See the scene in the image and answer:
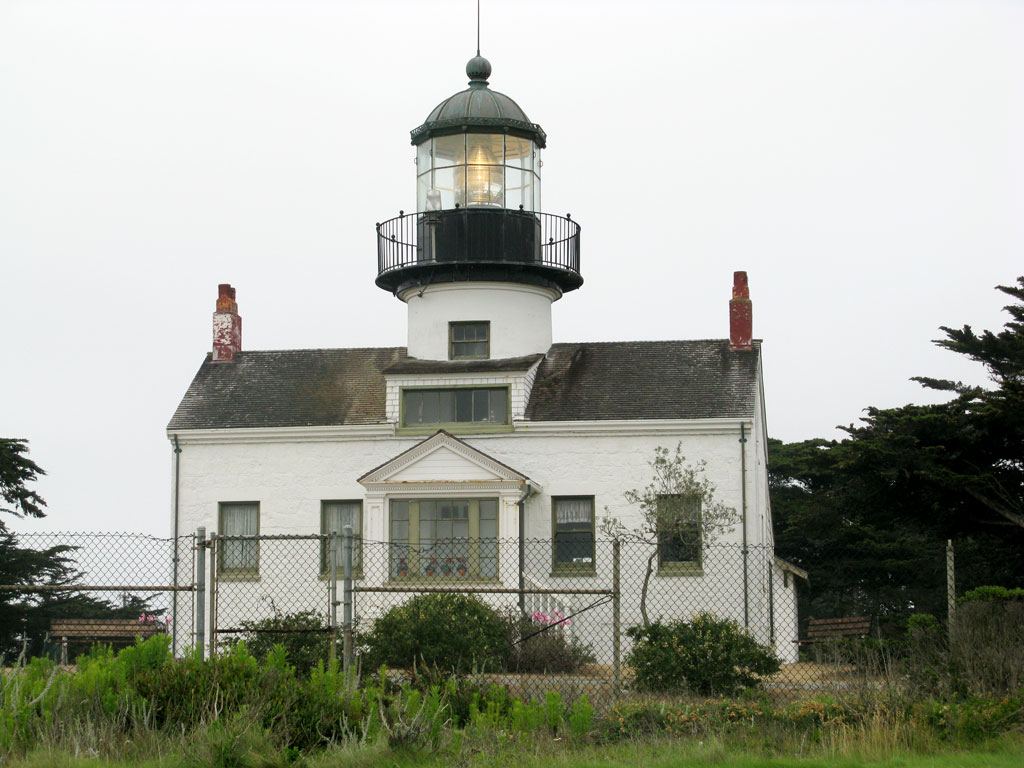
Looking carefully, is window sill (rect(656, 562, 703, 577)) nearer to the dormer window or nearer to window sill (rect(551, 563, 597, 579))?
window sill (rect(551, 563, 597, 579))

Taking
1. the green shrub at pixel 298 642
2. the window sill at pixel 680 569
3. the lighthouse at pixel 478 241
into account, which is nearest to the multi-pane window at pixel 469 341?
the lighthouse at pixel 478 241

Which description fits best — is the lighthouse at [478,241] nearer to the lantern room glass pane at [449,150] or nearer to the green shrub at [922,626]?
the lantern room glass pane at [449,150]

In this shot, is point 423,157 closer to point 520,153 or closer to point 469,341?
point 520,153

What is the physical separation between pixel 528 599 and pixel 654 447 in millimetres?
3628

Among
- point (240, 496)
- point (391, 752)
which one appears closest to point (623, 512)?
point (240, 496)

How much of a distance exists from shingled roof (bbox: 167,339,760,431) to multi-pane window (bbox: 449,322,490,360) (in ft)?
1.80

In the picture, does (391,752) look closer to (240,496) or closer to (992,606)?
(992,606)

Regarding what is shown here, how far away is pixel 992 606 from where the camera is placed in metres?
12.9

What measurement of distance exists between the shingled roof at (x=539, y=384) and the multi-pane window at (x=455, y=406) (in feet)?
1.56

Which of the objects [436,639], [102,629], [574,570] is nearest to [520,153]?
[574,570]

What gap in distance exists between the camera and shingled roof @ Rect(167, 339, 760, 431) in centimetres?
2500

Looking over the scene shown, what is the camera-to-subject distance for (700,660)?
553 inches

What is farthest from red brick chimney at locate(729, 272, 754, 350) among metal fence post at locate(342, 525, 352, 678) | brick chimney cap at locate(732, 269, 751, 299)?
metal fence post at locate(342, 525, 352, 678)

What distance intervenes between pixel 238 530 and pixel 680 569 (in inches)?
334
